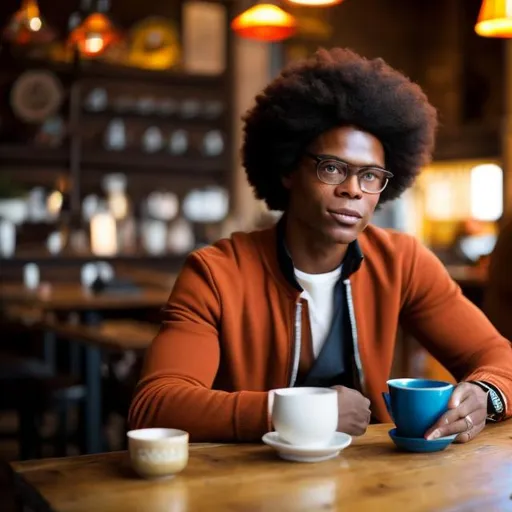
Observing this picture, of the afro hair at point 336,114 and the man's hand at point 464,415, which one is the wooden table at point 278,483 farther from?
the afro hair at point 336,114

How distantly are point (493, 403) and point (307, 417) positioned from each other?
50 cm

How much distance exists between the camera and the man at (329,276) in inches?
73.2

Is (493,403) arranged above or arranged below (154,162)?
below

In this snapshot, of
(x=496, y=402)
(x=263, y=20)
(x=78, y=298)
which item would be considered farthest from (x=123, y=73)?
(x=496, y=402)

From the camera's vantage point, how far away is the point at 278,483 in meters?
1.27

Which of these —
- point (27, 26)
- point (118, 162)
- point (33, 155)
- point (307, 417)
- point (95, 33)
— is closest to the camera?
point (307, 417)

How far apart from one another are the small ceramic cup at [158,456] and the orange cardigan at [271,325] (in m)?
0.29

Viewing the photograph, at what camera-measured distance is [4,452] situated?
483 centimetres

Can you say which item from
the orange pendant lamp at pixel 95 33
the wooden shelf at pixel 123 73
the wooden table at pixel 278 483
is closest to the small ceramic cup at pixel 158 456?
the wooden table at pixel 278 483

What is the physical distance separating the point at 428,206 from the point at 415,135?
9.79 m

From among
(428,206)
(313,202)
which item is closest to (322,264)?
(313,202)

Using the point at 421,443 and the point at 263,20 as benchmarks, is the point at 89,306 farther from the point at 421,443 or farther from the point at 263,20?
the point at 421,443

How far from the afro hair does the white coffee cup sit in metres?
0.75

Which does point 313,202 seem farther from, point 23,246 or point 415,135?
point 23,246
